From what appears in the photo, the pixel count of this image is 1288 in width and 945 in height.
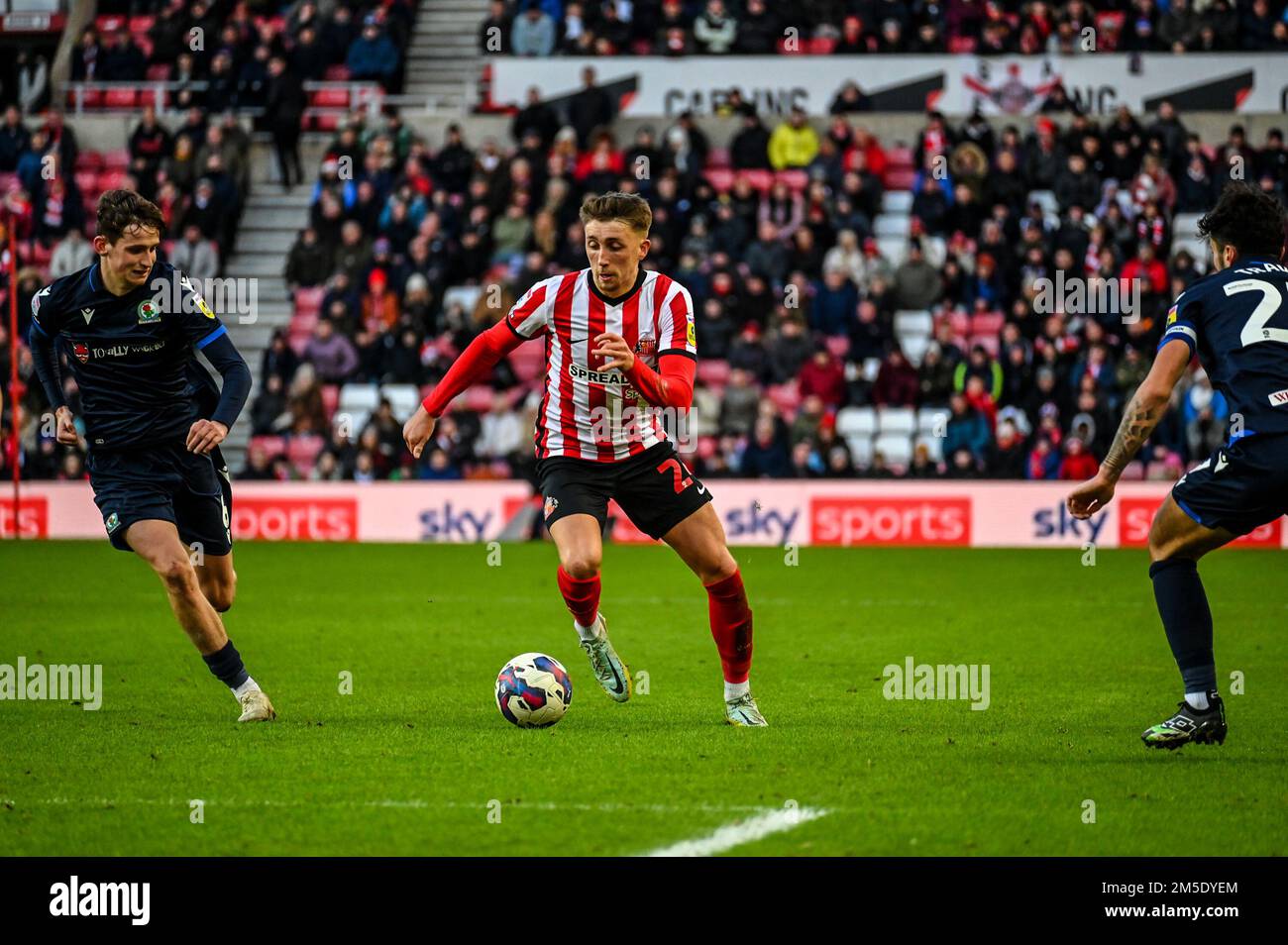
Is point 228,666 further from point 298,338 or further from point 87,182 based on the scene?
point 87,182

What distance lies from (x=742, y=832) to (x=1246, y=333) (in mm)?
3164

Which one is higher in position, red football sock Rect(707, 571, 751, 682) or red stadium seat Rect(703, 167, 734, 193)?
red stadium seat Rect(703, 167, 734, 193)

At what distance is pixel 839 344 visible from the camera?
23188 millimetres

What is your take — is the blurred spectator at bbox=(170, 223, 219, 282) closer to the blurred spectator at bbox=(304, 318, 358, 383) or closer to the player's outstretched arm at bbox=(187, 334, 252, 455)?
the blurred spectator at bbox=(304, 318, 358, 383)

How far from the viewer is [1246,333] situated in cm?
735

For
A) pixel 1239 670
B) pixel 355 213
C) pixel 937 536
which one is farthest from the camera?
pixel 355 213

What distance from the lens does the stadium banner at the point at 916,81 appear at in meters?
25.8

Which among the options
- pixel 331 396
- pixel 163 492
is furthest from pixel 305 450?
pixel 163 492

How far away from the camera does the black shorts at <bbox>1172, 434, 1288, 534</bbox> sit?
7.21 m

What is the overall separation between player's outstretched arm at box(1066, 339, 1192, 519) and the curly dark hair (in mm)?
592

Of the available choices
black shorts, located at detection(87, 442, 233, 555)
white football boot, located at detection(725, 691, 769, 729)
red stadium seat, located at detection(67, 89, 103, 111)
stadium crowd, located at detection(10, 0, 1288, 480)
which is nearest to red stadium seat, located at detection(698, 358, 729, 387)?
stadium crowd, located at detection(10, 0, 1288, 480)

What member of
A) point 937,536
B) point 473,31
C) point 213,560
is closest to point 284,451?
point 937,536
